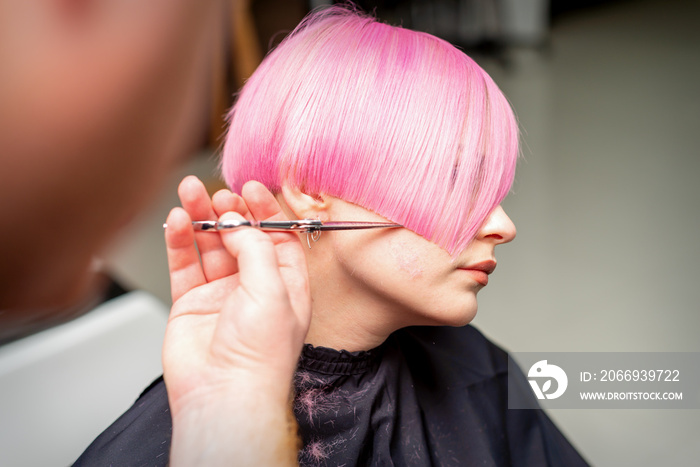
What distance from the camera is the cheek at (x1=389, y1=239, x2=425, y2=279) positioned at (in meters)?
0.69

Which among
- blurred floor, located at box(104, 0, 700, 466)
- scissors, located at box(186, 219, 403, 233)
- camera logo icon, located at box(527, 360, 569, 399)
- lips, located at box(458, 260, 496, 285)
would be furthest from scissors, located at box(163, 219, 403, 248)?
camera logo icon, located at box(527, 360, 569, 399)

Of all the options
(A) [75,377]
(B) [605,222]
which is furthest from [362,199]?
(B) [605,222]

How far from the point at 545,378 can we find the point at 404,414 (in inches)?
15.8

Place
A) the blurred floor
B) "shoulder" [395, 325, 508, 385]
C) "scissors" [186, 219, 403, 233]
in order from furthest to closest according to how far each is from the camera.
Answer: the blurred floor
"shoulder" [395, 325, 508, 385]
"scissors" [186, 219, 403, 233]

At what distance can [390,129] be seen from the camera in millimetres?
661

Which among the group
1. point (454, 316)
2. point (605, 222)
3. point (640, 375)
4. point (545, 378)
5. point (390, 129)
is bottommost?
point (640, 375)

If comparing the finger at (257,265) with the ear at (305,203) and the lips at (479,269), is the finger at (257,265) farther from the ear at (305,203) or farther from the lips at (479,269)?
the lips at (479,269)

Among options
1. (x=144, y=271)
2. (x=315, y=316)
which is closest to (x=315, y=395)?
(x=315, y=316)

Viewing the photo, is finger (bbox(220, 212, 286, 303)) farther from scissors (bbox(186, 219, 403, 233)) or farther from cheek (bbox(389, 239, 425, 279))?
cheek (bbox(389, 239, 425, 279))

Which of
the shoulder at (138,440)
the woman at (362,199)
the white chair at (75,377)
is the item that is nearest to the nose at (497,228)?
the woman at (362,199)

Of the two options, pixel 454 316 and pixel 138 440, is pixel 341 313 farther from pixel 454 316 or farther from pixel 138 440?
pixel 138 440

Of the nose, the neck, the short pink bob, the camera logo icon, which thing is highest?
the short pink bob

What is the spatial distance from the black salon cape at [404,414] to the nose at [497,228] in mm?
252

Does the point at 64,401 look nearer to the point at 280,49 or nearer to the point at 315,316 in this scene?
the point at 315,316
